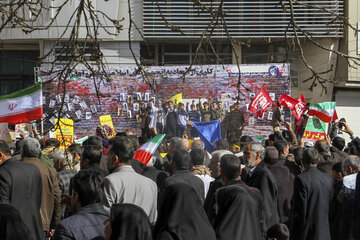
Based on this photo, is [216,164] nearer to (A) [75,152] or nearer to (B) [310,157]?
(B) [310,157]

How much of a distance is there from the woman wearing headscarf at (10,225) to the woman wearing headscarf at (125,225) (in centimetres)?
65

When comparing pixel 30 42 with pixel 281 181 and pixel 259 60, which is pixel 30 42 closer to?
pixel 259 60

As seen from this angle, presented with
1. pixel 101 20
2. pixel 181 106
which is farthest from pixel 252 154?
pixel 101 20

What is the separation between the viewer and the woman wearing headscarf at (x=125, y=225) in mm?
3689

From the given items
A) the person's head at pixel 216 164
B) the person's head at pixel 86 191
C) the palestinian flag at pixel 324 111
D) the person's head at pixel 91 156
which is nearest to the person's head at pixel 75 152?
the person's head at pixel 91 156

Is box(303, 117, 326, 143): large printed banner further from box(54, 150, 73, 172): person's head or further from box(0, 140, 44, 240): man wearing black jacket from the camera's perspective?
box(0, 140, 44, 240): man wearing black jacket

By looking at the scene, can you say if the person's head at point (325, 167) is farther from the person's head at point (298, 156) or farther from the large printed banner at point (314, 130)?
the large printed banner at point (314, 130)

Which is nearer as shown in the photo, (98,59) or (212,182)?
(98,59)

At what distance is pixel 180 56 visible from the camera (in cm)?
2609

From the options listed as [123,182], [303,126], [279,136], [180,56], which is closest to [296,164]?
[279,136]

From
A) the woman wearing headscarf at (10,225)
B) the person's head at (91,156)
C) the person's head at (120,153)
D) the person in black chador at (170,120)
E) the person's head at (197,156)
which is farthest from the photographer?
the person in black chador at (170,120)

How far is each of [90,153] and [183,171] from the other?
3.31ft

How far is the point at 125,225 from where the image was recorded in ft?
12.1

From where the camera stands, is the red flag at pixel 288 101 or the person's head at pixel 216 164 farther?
the red flag at pixel 288 101
